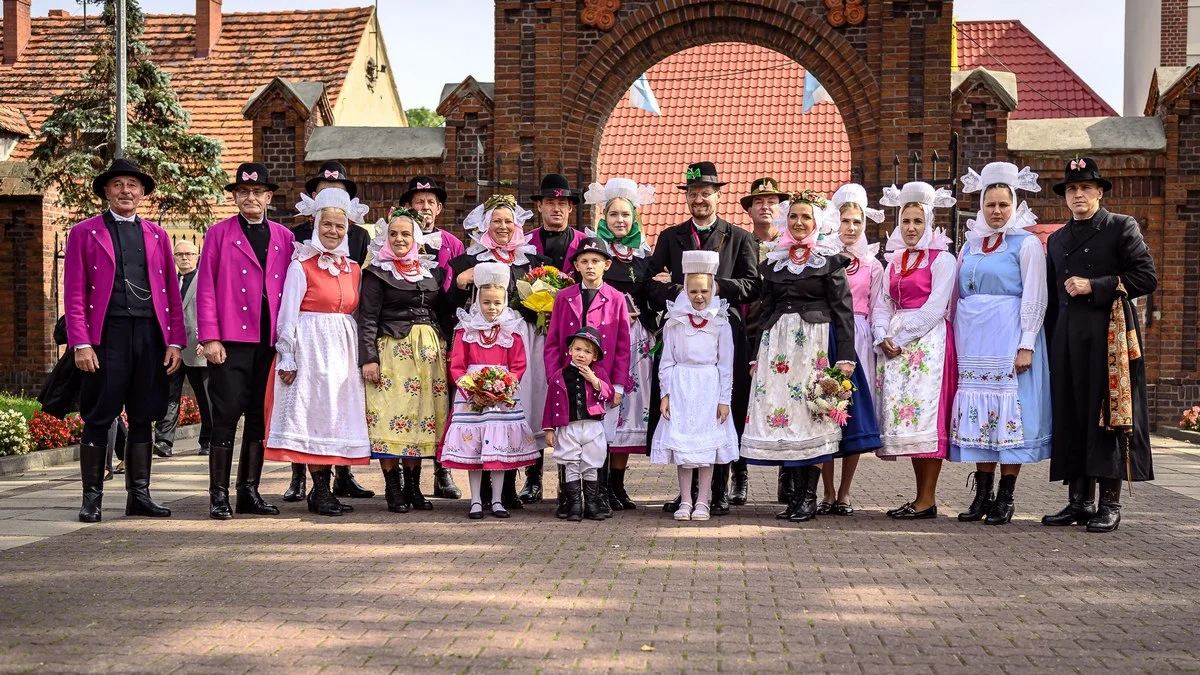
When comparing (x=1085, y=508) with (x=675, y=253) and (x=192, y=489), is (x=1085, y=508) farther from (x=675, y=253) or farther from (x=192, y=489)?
(x=192, y=489)

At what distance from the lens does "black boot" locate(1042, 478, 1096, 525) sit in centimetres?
862

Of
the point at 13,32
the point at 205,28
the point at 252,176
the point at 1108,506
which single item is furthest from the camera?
the point at 13,32

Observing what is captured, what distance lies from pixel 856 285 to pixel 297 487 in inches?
171

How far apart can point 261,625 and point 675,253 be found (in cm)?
480

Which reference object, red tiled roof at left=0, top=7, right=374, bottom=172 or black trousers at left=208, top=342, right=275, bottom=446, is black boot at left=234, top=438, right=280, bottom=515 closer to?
black trousers at left=208, top=342, right=275, bottom=446

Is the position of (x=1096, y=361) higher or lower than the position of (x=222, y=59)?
lower

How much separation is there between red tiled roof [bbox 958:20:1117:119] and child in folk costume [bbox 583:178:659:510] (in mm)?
24732

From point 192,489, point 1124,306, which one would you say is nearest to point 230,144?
point 192,489

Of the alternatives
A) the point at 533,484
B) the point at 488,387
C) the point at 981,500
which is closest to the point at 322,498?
the point at 488,387

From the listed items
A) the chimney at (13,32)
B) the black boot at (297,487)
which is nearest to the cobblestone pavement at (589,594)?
the black boot at (297,487)

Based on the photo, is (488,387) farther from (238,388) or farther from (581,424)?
(238,388)

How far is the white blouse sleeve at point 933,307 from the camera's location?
883cm

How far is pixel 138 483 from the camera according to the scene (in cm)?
877

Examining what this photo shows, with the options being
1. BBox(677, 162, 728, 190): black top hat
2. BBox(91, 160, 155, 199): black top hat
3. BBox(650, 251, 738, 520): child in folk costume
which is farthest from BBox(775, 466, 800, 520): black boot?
BBox(91, 160, 155, 199): black top hat
